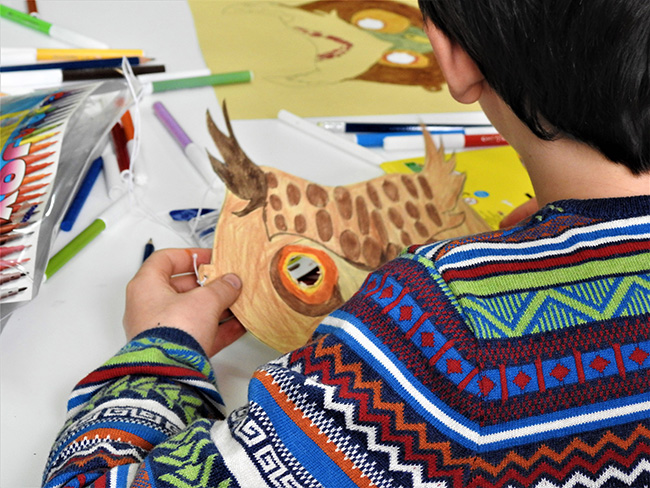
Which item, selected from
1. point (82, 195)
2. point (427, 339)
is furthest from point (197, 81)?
point (427, 339)

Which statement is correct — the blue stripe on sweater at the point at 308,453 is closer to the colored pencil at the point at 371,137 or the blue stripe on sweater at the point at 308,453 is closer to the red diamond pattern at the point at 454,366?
the red diamond pattern at the point at 454,366

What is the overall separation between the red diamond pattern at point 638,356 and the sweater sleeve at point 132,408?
254 mm

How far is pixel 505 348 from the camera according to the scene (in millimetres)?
367

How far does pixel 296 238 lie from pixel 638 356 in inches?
13.0

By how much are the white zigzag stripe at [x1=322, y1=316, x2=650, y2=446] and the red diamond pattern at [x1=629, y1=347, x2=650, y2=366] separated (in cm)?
2

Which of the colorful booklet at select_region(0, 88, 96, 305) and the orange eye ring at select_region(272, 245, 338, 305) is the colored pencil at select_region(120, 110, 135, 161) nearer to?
the colorful booklet at select_region(0, 88, 96, 305)

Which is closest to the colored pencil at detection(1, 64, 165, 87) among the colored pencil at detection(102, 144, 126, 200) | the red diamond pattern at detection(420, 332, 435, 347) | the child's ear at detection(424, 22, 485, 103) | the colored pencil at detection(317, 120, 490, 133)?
the colored pencil at detection(102, 144, 126, 200)

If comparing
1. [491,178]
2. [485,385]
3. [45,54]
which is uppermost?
[45,54]

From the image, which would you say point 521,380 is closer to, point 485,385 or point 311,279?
point 485,385

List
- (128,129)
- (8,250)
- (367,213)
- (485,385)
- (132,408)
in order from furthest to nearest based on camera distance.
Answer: (128,129), (367,213), (8,250), (132,408), (485,385)

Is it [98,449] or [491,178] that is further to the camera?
[491,178]

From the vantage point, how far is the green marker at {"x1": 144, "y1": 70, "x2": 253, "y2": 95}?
890 mm

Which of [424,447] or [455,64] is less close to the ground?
[455,64]

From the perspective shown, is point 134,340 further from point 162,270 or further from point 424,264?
point 424,264
